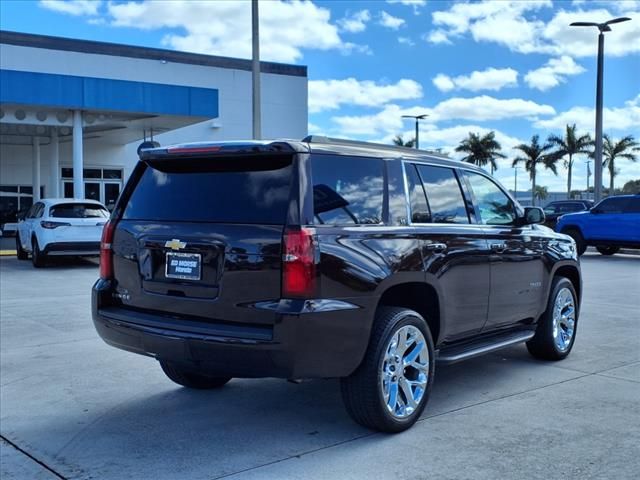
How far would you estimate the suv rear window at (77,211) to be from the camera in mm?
15516

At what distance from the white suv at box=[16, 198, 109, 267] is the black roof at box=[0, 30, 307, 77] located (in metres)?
20.1

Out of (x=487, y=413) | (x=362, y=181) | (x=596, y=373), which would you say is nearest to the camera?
(x=362, y=181)

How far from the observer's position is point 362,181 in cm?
462

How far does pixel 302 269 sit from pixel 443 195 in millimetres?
1814

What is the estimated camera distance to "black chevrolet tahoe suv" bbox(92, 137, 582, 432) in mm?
4027

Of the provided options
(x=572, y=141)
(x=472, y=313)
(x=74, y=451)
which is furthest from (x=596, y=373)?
(x=572, y=141)

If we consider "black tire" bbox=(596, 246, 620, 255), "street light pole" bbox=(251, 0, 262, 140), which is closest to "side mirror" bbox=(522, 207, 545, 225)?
"street light pole" bbox=(251, 0, 262, 140)

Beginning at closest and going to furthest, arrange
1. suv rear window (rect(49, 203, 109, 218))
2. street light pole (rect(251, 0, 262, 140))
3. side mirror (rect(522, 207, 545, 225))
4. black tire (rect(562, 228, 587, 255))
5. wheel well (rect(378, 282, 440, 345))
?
wheel well (rect(378, 282, 440, 345)) → side mirror (rect(522, 207, 545, 225)) → suv rear window (rect(49, 203, 109, 218)) → street light pole (rect(251, 0, 262, 140)) → black tire (rect(562, 228, 587, 255))

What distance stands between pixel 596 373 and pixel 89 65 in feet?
107

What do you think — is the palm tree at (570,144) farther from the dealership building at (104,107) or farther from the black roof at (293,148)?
the black roof at (293,148)

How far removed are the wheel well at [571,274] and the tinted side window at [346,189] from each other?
2921 mm

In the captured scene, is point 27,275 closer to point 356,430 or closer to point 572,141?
point 356,430

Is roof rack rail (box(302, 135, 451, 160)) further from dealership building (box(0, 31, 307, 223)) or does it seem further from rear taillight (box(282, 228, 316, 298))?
dealership building (box(0, 31, 307, 223))

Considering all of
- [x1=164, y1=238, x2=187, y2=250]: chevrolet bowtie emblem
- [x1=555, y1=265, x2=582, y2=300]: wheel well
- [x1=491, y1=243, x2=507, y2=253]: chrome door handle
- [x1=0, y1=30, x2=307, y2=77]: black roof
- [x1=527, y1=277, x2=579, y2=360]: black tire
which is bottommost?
[x1=527, y1=277, x2=579, y2=360]: black tire
